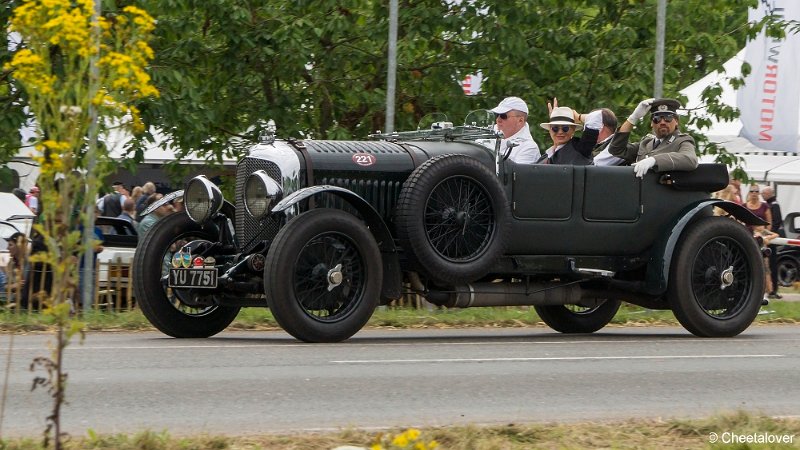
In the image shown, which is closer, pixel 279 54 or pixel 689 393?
pixel 689 393

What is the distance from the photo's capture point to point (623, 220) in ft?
37.1

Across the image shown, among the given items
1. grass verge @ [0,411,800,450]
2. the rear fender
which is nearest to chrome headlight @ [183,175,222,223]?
the rear fender

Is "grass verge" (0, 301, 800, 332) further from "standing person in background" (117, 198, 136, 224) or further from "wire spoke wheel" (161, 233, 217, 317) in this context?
"standing person in background" (117, 198, 136, 224)

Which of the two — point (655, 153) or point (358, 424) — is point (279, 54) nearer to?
point (655, 153)

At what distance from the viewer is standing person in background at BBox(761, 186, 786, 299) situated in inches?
811

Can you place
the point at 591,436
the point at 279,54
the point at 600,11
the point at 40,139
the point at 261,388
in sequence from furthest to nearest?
the point at 600,11 < the point at 279,54 < the point at 261,388 < the point at 591,436 < the point at 40,139

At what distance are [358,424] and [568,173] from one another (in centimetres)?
498

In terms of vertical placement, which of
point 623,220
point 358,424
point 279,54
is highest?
point 279,54

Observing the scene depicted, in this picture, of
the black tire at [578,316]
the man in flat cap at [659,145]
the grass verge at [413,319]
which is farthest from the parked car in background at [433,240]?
the grass verge at [413,319]

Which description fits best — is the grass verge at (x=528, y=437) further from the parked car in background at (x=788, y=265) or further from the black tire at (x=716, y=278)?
the parked car in background at (x=788, y=265)

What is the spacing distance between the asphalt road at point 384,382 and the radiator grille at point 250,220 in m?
0.77

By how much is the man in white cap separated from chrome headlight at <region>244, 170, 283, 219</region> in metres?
2.17

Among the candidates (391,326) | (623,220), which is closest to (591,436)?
(623,220)

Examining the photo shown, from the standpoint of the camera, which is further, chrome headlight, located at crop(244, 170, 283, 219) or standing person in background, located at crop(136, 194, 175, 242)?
standing person in background, located at crop(136, 194, 175, 242)
